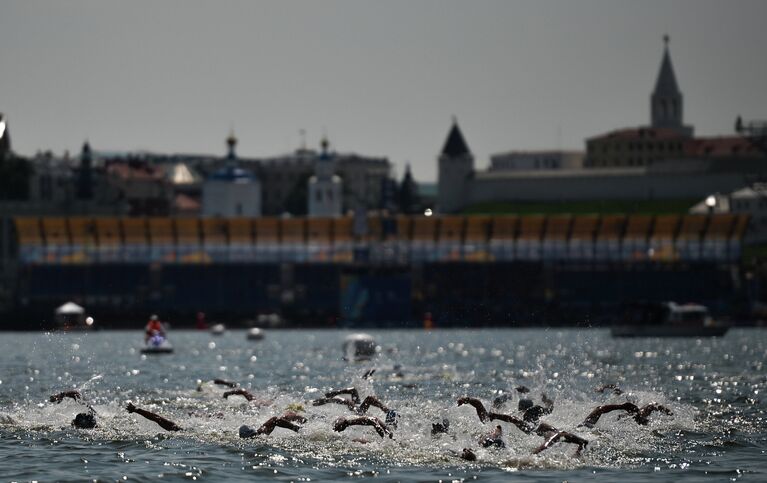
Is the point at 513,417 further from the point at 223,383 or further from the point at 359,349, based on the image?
the point at 359,349

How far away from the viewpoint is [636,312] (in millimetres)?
144250

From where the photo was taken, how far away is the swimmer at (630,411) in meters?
46.1

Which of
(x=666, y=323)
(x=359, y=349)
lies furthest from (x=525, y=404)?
(x=666, y=323)

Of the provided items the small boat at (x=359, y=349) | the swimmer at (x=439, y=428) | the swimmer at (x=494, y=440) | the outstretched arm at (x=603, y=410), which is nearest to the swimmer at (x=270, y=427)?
the swimmer at (x=439, y=428)

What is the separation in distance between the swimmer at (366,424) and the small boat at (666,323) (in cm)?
9310

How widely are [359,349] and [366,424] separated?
184 ft

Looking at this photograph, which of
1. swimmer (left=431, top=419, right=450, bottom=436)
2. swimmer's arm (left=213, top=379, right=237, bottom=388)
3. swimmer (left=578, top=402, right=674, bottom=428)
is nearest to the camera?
swimmer (left=578, top=402, right=674, bottom=428)

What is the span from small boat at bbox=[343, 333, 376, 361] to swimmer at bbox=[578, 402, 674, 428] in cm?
4632

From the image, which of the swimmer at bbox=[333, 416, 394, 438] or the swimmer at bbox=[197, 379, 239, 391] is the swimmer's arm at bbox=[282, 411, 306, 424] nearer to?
the swimmer at bbox=[333, 416, 394, 438]

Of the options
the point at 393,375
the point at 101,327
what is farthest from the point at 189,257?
the point at 393,375

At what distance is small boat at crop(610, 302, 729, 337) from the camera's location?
5418 inches

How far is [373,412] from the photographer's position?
51.4 metres

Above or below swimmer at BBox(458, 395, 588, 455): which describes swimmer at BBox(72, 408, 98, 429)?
below

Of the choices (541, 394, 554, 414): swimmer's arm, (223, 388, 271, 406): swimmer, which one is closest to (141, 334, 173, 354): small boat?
(223, 388, 271, 406): swimmer
